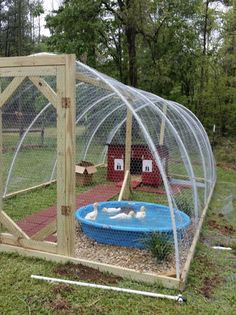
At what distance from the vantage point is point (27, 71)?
4.56 metres

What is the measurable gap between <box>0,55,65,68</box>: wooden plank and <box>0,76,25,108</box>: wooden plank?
0.59ft

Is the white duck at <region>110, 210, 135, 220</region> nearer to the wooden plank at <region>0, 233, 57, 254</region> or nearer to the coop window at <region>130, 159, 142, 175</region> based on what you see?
the wooden plank at <region>0, 233, 57, 254</region>

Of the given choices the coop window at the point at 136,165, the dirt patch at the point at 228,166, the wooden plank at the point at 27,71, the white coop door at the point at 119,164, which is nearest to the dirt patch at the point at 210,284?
the wooden plank at the point at 27,71

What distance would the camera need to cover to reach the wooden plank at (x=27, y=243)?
462cm

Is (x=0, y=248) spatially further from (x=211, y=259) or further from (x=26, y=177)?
(x=26, y=177)

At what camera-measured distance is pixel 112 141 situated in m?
11.1

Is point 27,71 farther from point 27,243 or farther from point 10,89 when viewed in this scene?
point 27,243

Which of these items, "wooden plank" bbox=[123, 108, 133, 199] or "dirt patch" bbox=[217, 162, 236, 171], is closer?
"wooden plank" bbox=[123, 108, 133, 199]

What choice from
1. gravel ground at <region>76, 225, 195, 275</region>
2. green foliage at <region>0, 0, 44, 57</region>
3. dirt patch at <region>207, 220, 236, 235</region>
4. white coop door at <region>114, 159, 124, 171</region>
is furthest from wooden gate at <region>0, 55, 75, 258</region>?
green foliage at <region>0, 0, 44, 57</region>

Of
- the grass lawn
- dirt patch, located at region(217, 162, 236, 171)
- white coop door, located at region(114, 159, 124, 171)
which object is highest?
white coop door, located at region(114, 159, 124, 171)

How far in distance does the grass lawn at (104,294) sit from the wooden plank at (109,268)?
76 mm

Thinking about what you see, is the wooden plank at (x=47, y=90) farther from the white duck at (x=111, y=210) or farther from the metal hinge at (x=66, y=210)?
the white duck at (x=111, y=210)

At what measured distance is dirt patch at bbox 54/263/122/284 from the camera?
4.12 m

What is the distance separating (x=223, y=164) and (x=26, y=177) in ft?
25.1
